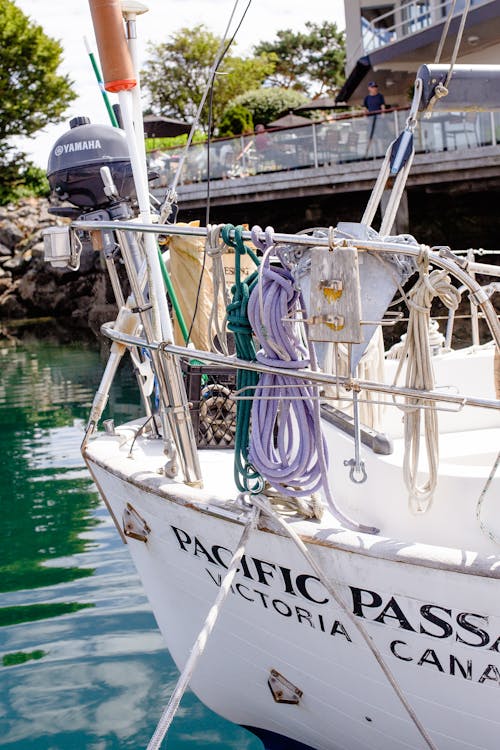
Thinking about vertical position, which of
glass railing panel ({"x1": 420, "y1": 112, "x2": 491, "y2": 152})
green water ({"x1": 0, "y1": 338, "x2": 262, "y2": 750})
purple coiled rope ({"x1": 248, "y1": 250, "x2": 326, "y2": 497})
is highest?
glass railing panel ({"x1": 420, "y1": 112, "x2": 491, "y2": 152})

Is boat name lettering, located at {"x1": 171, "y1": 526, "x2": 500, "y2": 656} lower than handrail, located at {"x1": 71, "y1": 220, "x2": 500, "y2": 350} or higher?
lower

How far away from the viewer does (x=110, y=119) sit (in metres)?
5.05

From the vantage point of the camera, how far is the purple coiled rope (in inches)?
118

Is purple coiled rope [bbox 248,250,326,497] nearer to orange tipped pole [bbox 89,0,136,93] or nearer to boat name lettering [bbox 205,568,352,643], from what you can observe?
boat name lettering [bbox 205,568,352,643]

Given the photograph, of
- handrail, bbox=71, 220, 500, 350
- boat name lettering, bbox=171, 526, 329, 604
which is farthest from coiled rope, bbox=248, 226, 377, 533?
boat name lettering, bbox=171, 526, 329, 604

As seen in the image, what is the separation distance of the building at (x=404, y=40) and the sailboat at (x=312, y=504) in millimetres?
16636

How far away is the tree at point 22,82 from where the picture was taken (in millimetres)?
36000

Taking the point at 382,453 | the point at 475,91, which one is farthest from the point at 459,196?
the point at 382,453

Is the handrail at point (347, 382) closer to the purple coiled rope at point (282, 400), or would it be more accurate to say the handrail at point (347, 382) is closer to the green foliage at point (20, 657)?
the purple coiled rope at point (282, 400)

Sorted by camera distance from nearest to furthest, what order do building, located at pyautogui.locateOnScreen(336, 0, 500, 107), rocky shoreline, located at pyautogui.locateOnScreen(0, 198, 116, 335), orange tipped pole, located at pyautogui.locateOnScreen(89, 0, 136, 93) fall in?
1. orange tipped pole, located at pyautogui.locateOnScreen(89, 0, 136, 93)
2. building, located at pyautogui.locateOnScreen(336, 0, 500, 107)
3. rocky shoreline, located at pyautogui.locateOnScreen(0, 198, 116, 335)

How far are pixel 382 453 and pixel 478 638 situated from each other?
0.94 metres

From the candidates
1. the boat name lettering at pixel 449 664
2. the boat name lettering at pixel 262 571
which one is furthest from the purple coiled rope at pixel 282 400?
the boat name lettering at pixel 449 664

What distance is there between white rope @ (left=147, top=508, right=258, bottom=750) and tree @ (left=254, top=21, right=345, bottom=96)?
176 feet

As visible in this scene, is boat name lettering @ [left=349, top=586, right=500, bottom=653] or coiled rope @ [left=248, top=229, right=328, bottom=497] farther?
coiled rope @ [left=248, top=229, right=328, bottom=497]
